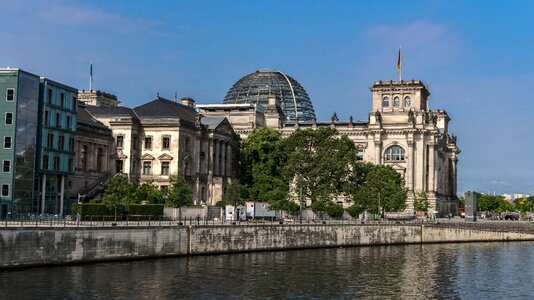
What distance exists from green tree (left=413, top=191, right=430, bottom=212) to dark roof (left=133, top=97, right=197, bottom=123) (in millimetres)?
56564

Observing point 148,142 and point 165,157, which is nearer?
point 165,157

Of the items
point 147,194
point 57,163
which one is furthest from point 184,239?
point 147,194

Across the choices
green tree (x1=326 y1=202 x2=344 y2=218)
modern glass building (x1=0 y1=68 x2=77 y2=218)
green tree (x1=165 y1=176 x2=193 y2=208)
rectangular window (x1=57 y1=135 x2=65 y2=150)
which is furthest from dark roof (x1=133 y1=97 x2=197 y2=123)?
rectangular window (x1=57 y1=135 x2=65 y2=150)

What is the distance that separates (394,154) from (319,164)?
46.5m

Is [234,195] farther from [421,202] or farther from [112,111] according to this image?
[421,202]

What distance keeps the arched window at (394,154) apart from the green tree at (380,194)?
131 feet

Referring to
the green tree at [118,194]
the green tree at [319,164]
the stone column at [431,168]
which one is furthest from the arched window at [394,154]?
the green tree at [118,194]

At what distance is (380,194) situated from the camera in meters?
145

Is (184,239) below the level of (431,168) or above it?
below

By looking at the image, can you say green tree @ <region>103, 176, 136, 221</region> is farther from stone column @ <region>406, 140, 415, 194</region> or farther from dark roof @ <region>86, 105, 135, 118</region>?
stone column @ <region>406, 140, 415, 194</region>

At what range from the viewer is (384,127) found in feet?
636

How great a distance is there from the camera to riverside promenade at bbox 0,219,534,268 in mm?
76375

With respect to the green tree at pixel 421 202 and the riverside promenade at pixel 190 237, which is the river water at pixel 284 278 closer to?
the riverside promenade at pixel 190 237

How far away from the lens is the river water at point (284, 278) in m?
64.4
